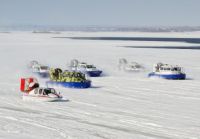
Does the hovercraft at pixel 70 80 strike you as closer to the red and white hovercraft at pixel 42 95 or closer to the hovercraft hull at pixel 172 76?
the red and white hovercraft at pixel 42 95

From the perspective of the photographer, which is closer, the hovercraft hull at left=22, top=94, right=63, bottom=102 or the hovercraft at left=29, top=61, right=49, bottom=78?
the hovercraft hull at left=22, top=94, right=63, bottom=102

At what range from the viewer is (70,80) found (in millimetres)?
45000

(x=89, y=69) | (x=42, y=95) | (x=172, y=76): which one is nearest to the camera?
(x=42, y=95)

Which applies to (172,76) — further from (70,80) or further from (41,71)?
(41,71)

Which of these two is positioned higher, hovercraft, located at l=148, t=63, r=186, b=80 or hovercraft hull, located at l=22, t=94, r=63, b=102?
hovercraft, located at l=148, t=63, r=186, b=80

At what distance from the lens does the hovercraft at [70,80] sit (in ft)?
146

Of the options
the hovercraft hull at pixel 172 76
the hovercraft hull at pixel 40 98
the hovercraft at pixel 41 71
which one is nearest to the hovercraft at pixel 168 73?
the hovercraft hull at pixel 172 76

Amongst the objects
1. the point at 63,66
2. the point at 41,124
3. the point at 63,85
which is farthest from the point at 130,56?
the point at 41,124


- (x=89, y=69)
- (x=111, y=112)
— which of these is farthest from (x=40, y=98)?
(x=89, y=69)

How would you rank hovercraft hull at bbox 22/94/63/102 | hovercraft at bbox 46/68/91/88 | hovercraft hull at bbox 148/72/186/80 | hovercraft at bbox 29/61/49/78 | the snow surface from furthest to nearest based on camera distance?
1. hovercraft at bbox 29/61/49/78
2. hovercraft hull at bbox 148/72/186/80
3. hovercraft at bbox 46/68/91/88
4. hovercraft hull at bbox 22/94/63/102
5. the snow surface

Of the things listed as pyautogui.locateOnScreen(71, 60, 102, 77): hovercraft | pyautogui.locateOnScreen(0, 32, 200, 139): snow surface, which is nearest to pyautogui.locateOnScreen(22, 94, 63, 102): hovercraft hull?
pyautogui.locateOnScreen(0, 32, 200, 139): snow surface

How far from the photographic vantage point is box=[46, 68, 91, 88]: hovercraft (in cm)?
4441

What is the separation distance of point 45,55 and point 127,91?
160 ft

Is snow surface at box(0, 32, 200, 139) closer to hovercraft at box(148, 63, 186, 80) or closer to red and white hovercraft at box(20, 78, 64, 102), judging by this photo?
red and white hovercraft at box(20, 78, 64, 102)
